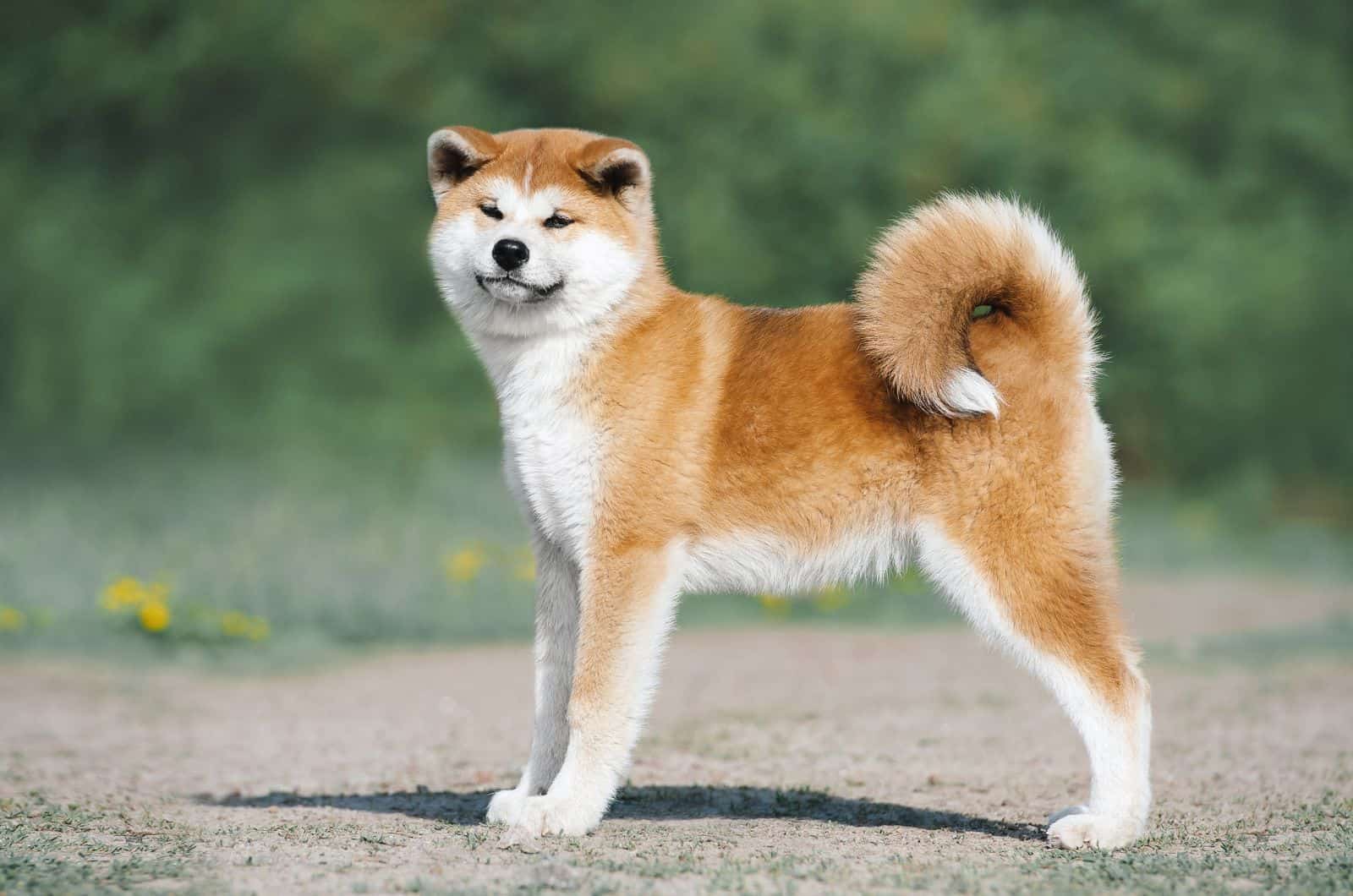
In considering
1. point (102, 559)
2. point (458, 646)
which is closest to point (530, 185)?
point (458, 646)

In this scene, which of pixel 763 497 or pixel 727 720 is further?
pixel 727 720

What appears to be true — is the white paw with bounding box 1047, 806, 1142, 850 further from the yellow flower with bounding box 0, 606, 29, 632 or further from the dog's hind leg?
the yellow flower with bounding box 0, 606, 29, 632

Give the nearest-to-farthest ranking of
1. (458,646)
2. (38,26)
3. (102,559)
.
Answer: (458,646) < (102,559) < (38,26)

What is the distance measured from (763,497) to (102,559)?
7.24 metres

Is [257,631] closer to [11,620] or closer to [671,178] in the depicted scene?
[11,620]

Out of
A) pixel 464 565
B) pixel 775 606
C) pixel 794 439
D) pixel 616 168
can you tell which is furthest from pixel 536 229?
pixel 775 606

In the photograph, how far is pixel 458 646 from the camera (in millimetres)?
9883

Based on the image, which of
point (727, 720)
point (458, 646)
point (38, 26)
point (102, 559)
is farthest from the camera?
point (38, 26)

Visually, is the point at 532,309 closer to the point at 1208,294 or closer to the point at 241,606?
the point at 241,606

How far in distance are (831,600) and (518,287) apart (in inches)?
264

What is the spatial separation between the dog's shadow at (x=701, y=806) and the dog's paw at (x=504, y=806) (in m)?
Result: 0.14

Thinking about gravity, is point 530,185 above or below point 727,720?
above

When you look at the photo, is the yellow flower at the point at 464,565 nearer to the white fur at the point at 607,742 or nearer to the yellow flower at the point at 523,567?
the yellow flower at the point at 523,567

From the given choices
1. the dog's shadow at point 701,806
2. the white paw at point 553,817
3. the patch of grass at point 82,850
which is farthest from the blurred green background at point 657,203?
the white paw at point 553,817
